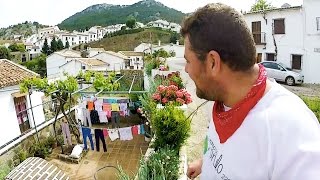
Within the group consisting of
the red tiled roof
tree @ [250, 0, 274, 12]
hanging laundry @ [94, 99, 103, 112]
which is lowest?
hanging laundry @ [94, 99, 103, 112]

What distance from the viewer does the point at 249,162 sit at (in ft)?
3.14

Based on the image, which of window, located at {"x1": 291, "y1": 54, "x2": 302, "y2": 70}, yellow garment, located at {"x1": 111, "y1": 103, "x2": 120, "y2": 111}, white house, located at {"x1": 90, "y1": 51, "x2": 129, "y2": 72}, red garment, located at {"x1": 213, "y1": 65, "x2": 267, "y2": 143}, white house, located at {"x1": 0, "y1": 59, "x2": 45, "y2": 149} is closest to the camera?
red garment, located at {"x1": 213, "y1": 65, "x2": 267, "y2": 143}

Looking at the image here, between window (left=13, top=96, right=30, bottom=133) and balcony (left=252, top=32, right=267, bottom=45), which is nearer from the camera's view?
window (left=13, top=96, right=30, bottom=133)

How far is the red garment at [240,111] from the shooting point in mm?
1046

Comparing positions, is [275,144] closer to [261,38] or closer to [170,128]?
[170,128]

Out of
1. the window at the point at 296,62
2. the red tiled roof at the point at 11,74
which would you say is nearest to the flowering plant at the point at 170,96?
the red tiled roof at the point at 11,74

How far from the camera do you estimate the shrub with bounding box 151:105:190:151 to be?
4.41 metres

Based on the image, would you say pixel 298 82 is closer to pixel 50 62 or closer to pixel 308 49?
pixel 308 49

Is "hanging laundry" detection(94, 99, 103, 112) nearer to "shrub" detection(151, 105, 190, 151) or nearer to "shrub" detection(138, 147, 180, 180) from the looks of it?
"shrub" detection(151, 105, 190, 151)

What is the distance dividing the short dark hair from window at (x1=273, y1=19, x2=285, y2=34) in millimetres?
17150

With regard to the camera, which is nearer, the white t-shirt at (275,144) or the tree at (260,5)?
the white t-shirt at (275,144)

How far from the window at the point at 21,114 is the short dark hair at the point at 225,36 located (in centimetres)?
1007

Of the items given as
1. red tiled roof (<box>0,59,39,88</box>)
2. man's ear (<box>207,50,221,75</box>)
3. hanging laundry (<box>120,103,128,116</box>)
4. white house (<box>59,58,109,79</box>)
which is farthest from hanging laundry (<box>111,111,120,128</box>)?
white house (<box>59,58,109,79</box>)

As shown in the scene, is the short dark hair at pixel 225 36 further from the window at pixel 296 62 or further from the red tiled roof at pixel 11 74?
the window at pixel 296 62
